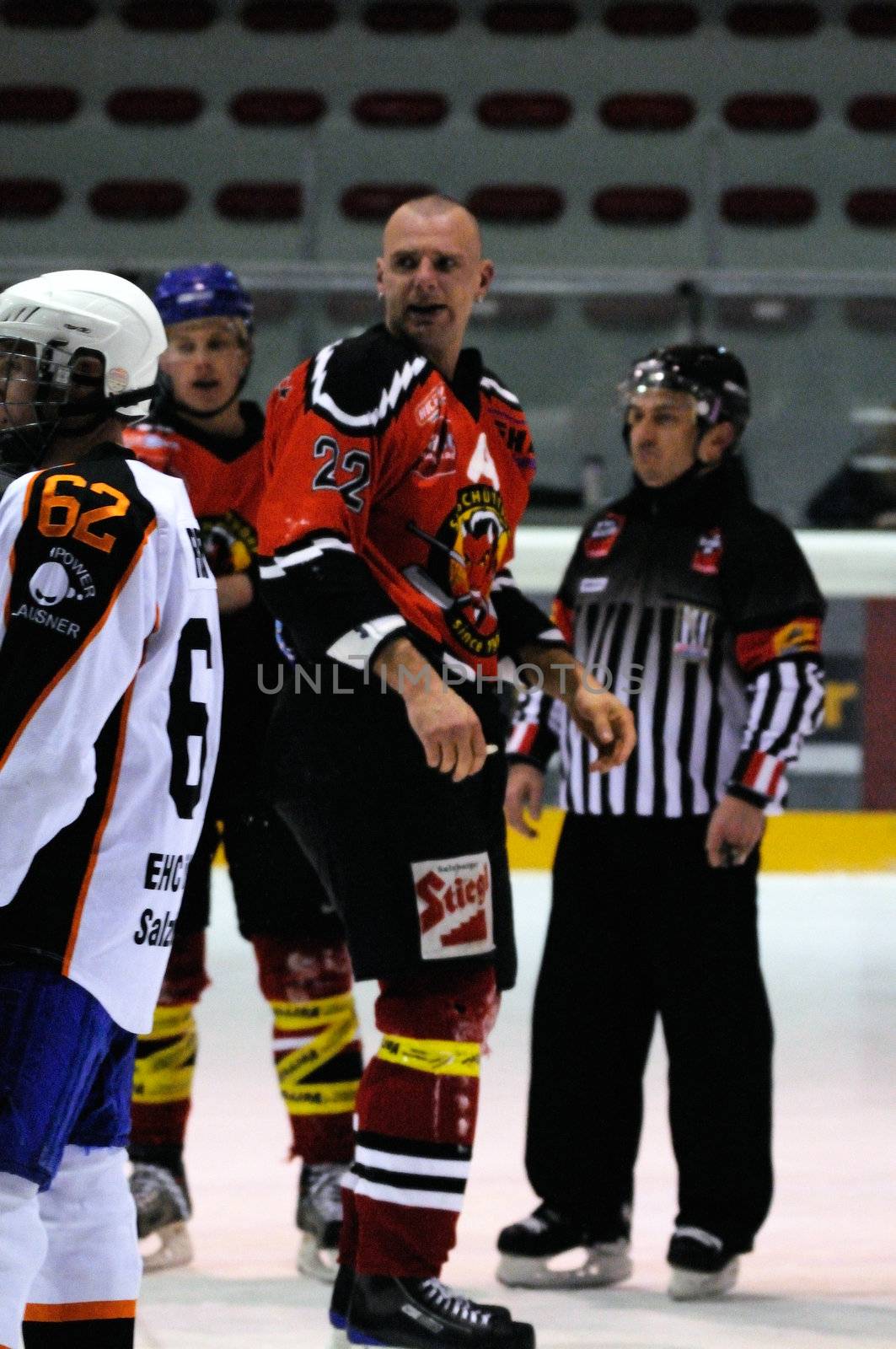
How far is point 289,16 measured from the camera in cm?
1023

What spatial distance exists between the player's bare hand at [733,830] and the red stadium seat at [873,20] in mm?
8282

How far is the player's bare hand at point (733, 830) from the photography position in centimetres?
278

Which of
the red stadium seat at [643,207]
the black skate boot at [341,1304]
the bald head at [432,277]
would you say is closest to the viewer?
the black skate boot at [341,1304]

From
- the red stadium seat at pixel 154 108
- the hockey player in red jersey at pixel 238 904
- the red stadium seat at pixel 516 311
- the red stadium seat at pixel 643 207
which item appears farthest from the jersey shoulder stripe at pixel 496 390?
the red stadium seat at pixel 154 108

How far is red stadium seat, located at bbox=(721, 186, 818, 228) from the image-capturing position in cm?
971

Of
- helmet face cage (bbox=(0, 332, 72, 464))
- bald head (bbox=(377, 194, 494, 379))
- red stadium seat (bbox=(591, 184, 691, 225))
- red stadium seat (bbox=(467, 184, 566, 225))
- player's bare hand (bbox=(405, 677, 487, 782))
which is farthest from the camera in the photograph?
red stadium seat (bbox=(591, 184, 691, 225))

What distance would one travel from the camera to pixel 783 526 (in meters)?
2.94

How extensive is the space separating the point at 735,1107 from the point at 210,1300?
0.74m

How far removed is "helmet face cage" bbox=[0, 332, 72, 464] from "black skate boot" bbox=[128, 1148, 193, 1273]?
1.31 metres

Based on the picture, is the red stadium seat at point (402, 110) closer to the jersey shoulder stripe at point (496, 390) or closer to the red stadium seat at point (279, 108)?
the red stadium seat at point (279, 108)

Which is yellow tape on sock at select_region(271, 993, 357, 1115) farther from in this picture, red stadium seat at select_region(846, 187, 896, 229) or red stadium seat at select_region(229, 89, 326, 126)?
red stadium seat at select_region(229, 89, 326, 126)

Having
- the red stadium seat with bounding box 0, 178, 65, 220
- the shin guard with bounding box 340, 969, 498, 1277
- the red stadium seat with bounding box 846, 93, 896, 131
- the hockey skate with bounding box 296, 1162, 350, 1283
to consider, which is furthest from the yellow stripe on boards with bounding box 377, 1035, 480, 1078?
the red stadium seat with bounding box 846, 93, 896, 131

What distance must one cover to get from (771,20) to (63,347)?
29.6 ft

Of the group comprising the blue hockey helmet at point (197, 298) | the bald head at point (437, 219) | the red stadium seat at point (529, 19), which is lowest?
the bald head at point (437, 219)
